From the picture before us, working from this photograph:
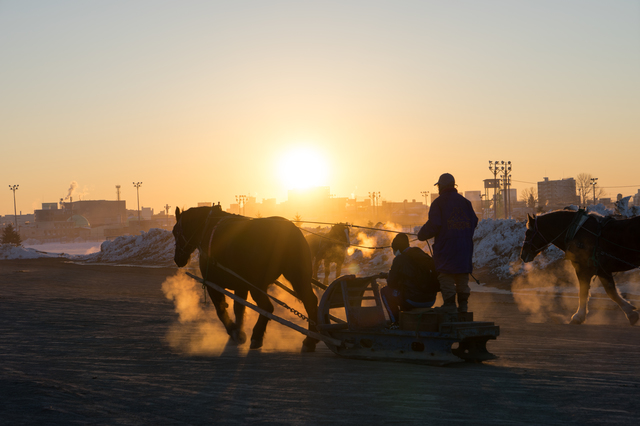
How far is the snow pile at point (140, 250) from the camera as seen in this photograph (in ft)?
156

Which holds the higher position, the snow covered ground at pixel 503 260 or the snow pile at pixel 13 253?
the snow covered ground at pixel 503 260

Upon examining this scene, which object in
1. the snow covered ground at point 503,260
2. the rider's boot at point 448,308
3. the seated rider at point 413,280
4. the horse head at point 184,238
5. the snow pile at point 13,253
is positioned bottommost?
the snow pile at point 13,253

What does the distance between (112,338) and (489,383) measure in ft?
21.6

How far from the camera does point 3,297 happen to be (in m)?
17.8

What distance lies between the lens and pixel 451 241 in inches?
301

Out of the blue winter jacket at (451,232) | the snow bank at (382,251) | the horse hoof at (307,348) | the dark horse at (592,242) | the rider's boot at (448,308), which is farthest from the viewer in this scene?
the snow bank at (382,251)

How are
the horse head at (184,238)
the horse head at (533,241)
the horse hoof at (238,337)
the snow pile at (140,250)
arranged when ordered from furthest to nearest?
the snow pile at (140,250), the horse head at (533,241), the horse head at (184,238), the horse hoof at (238,337)

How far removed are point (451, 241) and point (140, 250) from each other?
46.0m

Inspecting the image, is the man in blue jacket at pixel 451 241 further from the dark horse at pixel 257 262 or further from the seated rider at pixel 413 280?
the dark horse at pixel 257 262

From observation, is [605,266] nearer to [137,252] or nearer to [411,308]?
[411,308]

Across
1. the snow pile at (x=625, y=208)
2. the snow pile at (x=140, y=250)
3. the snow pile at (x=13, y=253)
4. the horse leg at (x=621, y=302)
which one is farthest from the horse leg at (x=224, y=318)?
the snow pile at (x=13, y=253)

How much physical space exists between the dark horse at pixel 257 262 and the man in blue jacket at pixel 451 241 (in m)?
2.25

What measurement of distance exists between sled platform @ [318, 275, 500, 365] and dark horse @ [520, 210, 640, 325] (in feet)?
15.5

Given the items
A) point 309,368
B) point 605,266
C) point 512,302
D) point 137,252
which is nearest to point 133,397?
point 309,368
